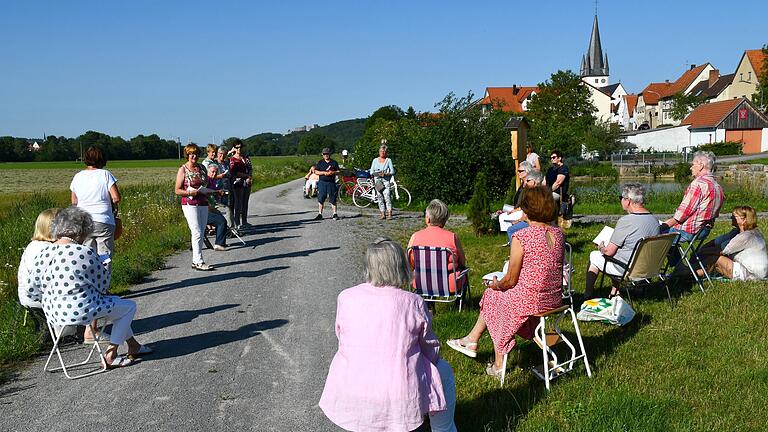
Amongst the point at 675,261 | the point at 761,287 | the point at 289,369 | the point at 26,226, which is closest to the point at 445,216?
the point at 289,369

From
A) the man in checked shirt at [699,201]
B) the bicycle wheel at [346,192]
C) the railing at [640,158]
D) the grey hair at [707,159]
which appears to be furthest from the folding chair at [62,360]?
the railing at [640,158]

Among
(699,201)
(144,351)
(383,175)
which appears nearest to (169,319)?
(144,351)

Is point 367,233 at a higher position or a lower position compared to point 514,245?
lower

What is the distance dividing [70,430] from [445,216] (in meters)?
3.95

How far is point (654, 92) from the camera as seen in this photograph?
11281 cm

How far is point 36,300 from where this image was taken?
5.83m

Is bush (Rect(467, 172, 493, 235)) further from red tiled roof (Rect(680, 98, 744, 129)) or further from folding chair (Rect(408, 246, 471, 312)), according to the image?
red tiled roof (Rect(680, 98, 744, 129))

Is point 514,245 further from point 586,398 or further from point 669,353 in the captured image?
point 669,353

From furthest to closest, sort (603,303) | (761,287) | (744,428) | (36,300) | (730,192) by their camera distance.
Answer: (730,192) < (761,287) < (603,303) < (36,300) < (744,428)

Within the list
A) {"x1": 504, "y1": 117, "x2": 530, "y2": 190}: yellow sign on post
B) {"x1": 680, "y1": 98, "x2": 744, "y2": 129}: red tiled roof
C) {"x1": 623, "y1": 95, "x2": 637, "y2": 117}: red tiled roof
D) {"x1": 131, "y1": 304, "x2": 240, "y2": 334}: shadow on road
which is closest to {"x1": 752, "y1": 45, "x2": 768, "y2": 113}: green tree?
{"x1": 680, "y1": 98, "x2": 744, "y2": 129}: red tiled roof

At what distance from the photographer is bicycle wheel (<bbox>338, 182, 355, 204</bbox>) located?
21.1 metres

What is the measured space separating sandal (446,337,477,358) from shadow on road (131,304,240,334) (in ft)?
10.1

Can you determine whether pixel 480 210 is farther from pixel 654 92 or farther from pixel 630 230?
pixel 654 92

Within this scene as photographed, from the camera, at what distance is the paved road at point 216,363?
4.56m
